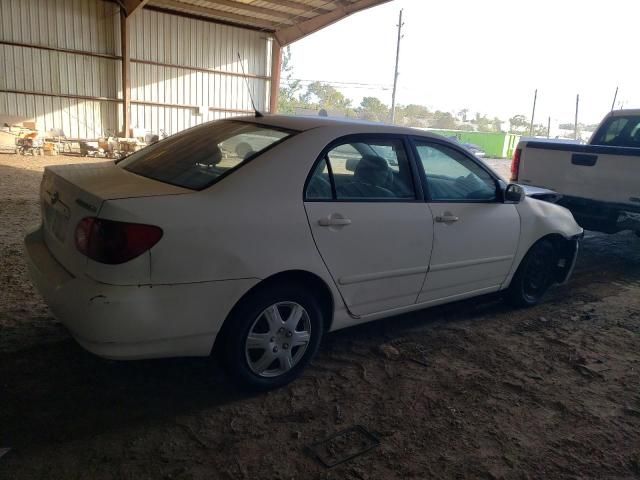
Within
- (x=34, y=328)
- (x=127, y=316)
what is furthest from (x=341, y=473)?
(x=34, y=328)

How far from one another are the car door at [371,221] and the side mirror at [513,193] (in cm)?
94

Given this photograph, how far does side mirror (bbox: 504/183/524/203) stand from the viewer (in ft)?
13.5

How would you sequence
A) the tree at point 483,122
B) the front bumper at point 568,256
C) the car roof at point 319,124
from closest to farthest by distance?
the car roof at point 319,124 < the front bumper at point 568,256 < the tree at point 483,122

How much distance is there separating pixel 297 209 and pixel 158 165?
3.26 ft

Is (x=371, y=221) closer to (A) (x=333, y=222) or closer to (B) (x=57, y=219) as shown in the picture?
(A) (x=333, y=222)

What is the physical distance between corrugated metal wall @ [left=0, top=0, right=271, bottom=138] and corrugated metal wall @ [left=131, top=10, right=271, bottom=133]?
0.12ft

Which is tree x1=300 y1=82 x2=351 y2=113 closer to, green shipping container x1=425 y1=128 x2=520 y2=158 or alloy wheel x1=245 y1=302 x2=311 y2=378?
green shipping container x1=425 y1=128 x2=520 y2=158

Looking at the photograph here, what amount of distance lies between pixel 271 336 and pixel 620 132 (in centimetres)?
688

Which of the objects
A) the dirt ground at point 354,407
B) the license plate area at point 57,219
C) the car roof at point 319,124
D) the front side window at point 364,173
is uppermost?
the car roof at point 319,124

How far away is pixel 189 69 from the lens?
68.1 ft

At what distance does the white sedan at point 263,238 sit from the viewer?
2.49 meters

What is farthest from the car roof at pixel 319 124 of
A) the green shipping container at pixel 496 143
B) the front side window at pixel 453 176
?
the green shipping container at pixel 496 143

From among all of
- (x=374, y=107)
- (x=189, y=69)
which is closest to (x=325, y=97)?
(x=374, y=107)

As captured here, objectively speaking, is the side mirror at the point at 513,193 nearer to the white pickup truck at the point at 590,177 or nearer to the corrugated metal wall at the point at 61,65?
the white pickup truck at the point at 590,177
